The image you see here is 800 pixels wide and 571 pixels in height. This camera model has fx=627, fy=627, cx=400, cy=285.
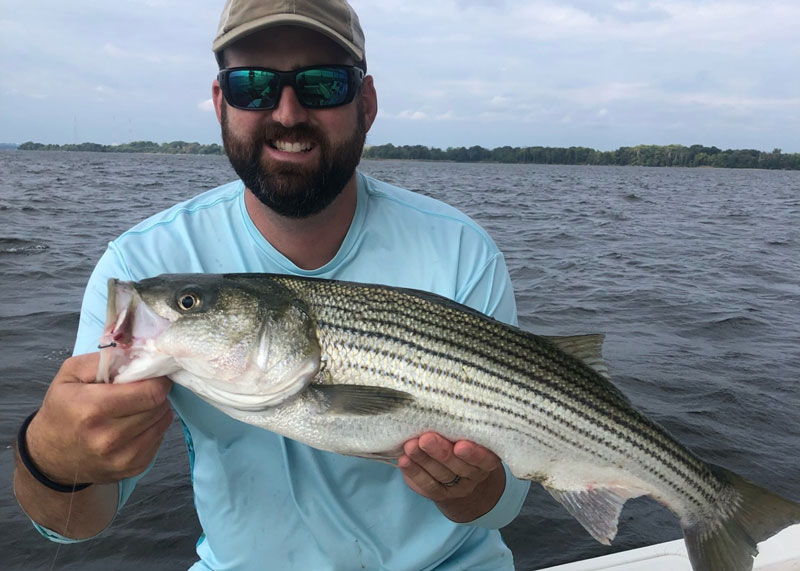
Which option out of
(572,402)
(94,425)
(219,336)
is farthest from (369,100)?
(94,425)

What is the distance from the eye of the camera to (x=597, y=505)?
3.01 m

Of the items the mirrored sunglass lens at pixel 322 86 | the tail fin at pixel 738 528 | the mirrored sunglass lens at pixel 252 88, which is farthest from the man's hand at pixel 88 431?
the tail fin at pixel 738 528

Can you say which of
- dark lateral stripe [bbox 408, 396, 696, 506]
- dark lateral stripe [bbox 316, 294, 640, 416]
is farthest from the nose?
dark lateral stripe [bbox 408, 396, 696, 506]

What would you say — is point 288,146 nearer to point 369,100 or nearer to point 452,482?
point 369,100

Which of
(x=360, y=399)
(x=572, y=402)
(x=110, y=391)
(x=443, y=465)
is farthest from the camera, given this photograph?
(x=572, y=402)

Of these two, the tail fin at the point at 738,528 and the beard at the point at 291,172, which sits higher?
the beard at the point at 291,172

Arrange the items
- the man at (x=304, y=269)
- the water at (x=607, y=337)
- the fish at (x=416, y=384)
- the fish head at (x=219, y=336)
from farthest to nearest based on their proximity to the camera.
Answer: the water at (x=607, y=337)
the man at (x=304, y=269)
the fish at (x=416, y=384)
the fish head at (x=219, y=336)

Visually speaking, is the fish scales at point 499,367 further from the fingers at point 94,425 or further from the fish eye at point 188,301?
the fingers at point 94,425

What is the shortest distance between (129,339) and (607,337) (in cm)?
954

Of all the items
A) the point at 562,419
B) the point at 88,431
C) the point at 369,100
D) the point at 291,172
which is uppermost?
the point at 369,100

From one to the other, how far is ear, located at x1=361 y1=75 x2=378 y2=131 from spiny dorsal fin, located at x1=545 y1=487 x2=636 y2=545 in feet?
7.46

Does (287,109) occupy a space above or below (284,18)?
below

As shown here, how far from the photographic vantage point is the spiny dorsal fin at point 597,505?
3.00m

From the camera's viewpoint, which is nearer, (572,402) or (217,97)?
(572,402)
